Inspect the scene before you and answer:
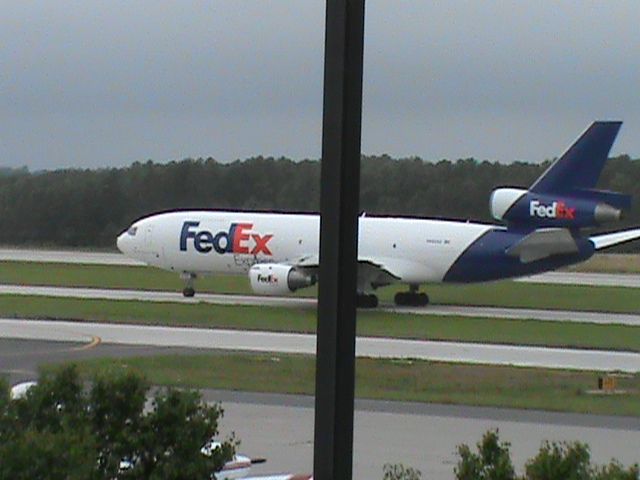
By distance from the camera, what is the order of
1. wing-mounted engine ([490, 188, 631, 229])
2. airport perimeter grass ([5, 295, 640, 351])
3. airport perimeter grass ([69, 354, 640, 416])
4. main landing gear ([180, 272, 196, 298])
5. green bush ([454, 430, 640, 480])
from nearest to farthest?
green bush ([454, 430, 640, 480]) → wing-mounted engine ([490, 188, 631, 229]) → airport perimeter grass ([69, 354, 640, 416]) → airport perimeter grass ([5, 295, 640, 351]) → main landing gear ([180, 272, 196, 298])

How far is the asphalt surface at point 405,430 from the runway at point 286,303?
14.9ft

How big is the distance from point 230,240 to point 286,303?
1.15 metres

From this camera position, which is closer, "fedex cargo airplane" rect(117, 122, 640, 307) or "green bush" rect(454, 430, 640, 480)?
"green bush" rect(454, 430, 640, 480)

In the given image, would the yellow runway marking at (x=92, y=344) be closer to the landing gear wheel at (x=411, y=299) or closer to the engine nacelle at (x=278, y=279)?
the engine nacelle at (x=278, y=279)

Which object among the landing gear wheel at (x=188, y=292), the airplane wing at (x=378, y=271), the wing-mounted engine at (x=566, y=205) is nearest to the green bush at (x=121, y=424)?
the wing-mounted engine at (x=566, y=205)

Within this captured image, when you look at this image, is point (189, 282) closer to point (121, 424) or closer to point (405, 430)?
point (405, 430)

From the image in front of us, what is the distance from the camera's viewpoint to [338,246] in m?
2.10

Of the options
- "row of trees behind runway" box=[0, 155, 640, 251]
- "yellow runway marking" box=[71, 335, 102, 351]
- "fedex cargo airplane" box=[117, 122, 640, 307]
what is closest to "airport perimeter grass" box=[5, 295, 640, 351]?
"yellow runway marking" box=[71, 335, 102, 351]

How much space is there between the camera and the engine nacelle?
1311cm

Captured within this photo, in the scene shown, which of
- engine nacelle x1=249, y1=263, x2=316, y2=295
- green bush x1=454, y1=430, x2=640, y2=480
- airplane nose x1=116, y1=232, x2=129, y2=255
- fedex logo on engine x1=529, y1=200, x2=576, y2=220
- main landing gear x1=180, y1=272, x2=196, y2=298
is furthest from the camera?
airplane nose x1=116, y1=232, x2=129, y2=255

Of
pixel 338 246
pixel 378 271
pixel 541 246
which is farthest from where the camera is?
pixel 378 271

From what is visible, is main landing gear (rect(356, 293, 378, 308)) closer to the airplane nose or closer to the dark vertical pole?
the airplane nose

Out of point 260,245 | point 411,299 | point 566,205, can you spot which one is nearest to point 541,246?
point 411,299

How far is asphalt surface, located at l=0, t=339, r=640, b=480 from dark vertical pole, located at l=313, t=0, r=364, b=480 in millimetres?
2426
